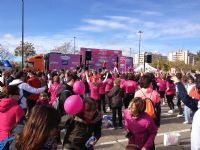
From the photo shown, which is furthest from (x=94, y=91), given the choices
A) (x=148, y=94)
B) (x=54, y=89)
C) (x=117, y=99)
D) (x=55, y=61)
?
(x=55, y=61)

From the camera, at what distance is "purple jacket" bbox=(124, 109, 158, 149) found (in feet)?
15.4

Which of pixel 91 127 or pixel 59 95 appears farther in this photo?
pixel 59 95

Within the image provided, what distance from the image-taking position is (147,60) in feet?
101

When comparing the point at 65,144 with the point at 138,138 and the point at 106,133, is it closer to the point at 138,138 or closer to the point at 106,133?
the point at 138,138

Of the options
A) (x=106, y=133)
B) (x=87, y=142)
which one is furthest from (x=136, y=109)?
(x=106, y=133)

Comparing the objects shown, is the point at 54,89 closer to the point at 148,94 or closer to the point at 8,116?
the point at 148,94

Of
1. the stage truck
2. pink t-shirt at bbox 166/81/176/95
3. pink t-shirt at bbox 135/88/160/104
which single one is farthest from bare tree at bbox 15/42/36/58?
pink t-shirt at bbox 135/88/160/104

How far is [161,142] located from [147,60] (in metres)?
22.3

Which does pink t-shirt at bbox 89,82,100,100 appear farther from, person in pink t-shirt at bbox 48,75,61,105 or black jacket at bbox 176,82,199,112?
black jacket at bbox 176,82,199,112

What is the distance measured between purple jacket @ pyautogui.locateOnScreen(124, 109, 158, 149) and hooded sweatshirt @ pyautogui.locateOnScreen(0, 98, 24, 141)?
1628 mm

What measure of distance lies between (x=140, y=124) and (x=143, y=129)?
9 cm

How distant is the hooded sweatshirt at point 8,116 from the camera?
4602mm

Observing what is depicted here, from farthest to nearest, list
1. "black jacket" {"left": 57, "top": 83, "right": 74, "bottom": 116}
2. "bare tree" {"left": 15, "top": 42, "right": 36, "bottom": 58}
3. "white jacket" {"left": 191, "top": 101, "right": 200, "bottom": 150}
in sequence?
"bare tree" {"left": 15, "top": 42, "right": 36, "bottom": 58} → "black jacket" {"left": 57, "top": 83, "right": 74, "bottom": 116} → "white jacket" {"left": 191, "top": 101, "right": 200, "bottom": 150}

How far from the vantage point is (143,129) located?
470 cm
